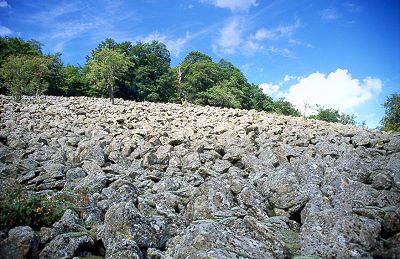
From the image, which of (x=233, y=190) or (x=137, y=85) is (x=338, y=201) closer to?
(x=233, y=190)

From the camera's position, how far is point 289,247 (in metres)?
6.15

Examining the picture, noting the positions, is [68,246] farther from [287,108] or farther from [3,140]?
[287,108]

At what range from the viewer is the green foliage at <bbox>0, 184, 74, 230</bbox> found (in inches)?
317

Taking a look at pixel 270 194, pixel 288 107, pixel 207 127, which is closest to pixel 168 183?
pixel 270 194

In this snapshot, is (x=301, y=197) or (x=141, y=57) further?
(x=141, y=57)

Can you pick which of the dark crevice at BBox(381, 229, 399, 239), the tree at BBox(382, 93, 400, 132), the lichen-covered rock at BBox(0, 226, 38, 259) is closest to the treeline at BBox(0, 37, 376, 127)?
the tree at BBox(382, 93, 400, 132)

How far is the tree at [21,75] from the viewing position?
3632 cm

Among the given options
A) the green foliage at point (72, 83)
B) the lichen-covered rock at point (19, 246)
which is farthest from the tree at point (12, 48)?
the lichen-covered rock at point (19, 246)

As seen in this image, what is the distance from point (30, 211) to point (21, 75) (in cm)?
3641

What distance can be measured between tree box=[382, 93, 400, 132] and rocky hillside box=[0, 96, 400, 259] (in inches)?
1810

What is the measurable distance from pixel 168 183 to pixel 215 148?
5.21 m

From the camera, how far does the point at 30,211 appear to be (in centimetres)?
830

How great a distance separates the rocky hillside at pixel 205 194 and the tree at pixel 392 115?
45976mm

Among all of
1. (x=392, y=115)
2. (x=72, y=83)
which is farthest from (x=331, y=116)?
(x=72, y=83)
